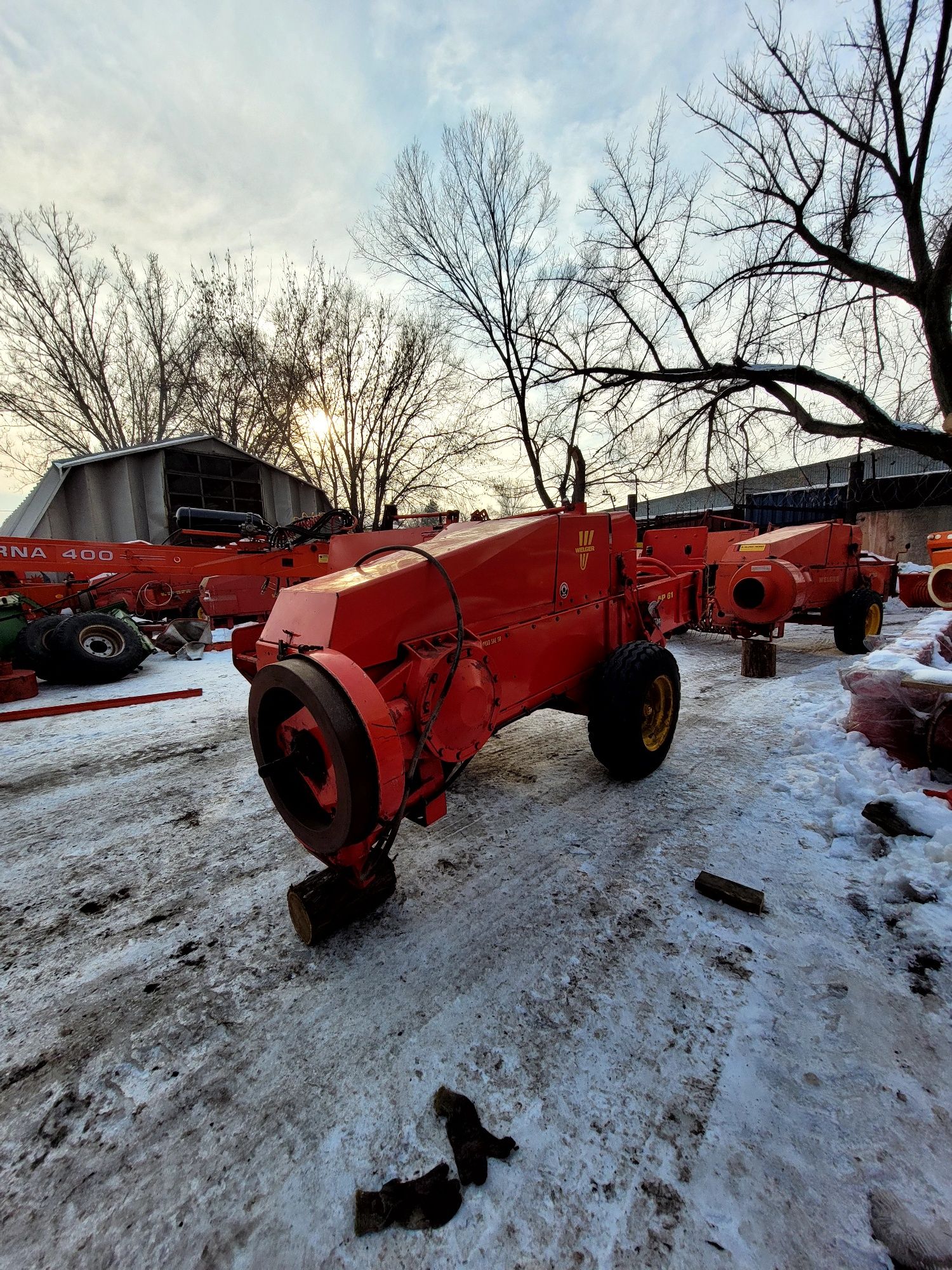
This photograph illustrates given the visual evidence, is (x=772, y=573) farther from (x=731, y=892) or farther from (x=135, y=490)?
(x=135, y=490)

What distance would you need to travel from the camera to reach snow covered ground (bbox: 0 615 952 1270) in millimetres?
1313

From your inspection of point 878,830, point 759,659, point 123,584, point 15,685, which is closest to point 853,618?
point 759,659

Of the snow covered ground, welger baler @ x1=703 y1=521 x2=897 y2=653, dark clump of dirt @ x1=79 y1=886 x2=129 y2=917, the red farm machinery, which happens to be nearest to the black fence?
welger baler @ x1=703 y1=521 x2=897 y2=653

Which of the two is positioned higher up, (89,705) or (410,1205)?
(89,705)

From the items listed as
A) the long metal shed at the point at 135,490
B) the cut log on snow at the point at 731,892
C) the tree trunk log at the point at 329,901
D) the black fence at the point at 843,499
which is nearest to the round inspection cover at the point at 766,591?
the cut log on snow at the point at 731,892

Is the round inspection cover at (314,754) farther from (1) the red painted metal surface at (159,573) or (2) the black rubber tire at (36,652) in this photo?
(2) the black rubber tire at (36,652)

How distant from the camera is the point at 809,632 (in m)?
10.3

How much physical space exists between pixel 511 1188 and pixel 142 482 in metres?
17.0

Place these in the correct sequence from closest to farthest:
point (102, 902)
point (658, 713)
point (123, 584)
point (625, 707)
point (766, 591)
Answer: point (102, 902) → point (625, 707) → point (658, 713) → point (766, 591) → point (123, 584)

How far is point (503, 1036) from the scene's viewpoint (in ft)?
5.95

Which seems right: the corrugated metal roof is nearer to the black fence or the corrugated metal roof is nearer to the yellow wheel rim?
the black fence

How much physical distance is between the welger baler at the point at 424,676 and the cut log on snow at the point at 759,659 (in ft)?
10.7

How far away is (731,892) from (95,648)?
8.04 m

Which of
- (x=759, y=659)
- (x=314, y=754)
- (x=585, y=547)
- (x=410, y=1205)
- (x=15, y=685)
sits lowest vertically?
(x=410, y=1205)
